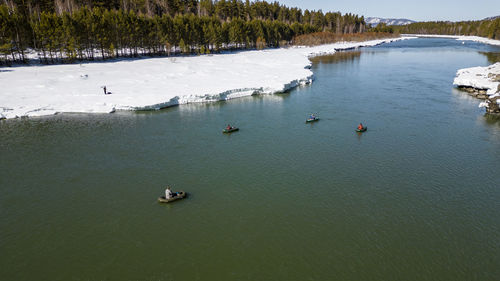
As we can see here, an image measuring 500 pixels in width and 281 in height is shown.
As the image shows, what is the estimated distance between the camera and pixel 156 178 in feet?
83.1

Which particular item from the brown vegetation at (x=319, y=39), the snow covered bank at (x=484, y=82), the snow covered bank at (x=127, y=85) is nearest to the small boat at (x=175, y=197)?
the snow covered bank at (x=127, y=85)

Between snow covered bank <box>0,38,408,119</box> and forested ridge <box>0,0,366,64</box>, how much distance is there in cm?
799

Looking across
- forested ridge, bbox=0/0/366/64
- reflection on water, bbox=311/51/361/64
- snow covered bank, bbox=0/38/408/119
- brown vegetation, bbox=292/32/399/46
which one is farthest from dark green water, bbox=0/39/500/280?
brown vegetation, bbox=292/32/399/46

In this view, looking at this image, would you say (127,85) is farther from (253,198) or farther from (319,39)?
(319,39)

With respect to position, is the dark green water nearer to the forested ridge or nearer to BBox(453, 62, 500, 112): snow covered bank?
BBox(453, 62, 500, 112): snow covered bank

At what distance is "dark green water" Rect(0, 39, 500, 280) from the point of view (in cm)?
1658

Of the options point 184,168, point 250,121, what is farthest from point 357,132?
point 184,168

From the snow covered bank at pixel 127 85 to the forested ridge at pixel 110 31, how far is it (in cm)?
799

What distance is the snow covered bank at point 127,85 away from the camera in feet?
147

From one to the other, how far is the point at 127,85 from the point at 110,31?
1384 inches

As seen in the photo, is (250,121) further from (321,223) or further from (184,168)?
(321,223)

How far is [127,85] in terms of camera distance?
54344 millimetres

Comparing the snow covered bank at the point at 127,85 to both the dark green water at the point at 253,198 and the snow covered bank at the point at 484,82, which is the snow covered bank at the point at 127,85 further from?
the snow covered bank at the point at 484,82

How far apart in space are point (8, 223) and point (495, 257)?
30029 mm
